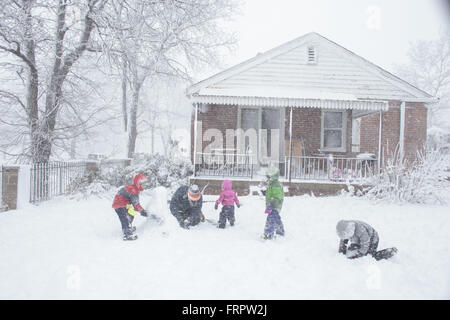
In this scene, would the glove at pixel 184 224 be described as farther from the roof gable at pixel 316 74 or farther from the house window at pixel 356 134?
the house window at pixel 356 134

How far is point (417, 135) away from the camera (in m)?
12.5

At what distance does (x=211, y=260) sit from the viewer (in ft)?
14.6

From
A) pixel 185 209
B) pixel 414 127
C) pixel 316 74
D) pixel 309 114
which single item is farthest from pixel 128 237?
pixel 414 127

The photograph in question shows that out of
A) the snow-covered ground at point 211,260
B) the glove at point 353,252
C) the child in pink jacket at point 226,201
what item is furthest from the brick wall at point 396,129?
the glove at point 353,252

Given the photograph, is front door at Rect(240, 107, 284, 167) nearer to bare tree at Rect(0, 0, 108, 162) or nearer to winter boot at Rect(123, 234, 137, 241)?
bare tree at Rect(0, 0, 108, 162)

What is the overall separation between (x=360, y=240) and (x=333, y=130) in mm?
8847

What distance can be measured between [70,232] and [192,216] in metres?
2.37

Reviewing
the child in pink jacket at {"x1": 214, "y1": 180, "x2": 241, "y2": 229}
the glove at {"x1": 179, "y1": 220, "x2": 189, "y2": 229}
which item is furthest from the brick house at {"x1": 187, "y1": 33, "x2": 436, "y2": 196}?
the glove at {"x1": 179, "y1": 220, "x2": 189, "y2": 229}

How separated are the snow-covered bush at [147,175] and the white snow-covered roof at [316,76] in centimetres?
326

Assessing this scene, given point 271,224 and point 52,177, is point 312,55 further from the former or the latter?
point 52,177

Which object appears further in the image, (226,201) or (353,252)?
(226,201)

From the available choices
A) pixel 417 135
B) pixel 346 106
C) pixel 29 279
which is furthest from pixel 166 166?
pixel 417 135

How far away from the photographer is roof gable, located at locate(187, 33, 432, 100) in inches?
477
